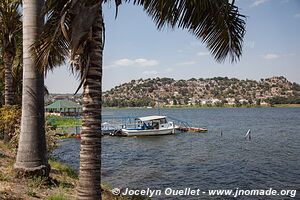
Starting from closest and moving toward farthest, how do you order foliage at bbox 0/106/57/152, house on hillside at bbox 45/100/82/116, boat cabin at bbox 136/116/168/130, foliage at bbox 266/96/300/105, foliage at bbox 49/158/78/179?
1. foliage at bbox 49/158/78/179
2. foliage at bbox 0/106/57/152
3. boat cabin at bbox 136/116/168/130
4. house on hillside at bbox 45/100/82/116
5. foliage at bbox 266/96/300/105

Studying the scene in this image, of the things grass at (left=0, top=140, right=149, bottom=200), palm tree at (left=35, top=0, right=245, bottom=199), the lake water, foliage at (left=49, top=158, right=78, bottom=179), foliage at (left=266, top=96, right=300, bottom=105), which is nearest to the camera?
palm tree at (left=35, top=0, right=245, bottom=199)

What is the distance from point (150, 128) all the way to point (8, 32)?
1392 inches

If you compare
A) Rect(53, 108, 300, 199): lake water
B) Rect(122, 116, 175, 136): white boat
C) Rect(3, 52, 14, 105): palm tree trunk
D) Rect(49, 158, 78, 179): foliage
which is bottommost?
Rect(53, 108, 300, 199): lake water

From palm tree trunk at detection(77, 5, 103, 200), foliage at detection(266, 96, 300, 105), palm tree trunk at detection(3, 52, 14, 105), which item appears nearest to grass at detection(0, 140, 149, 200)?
palm tree trunk at detection(77, 5, 103, 200)

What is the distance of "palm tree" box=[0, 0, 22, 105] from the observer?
14.4 m

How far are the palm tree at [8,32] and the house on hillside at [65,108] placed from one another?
159 ft

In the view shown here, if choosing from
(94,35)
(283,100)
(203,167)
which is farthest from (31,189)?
(283,100)

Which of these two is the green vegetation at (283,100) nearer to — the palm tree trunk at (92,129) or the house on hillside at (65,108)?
the house on hillside at (65,108)

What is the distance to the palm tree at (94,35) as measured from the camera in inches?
203

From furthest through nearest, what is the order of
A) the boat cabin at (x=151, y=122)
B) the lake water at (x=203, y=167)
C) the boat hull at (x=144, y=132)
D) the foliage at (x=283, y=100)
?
the foliage at (x=283, y=100) → the boat cabin at (x=151, y=122) → the boat hull at (x=144, y=132) → the lake water at (x=203, y=167)

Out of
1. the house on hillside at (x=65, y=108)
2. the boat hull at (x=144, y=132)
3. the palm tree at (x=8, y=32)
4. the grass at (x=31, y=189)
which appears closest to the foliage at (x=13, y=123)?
the palm tree at (x=8, y=32)

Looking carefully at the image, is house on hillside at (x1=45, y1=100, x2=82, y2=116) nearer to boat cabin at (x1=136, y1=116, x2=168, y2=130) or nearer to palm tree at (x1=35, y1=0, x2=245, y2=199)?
boat cabin at (x1=136, y1=116, x2=168, y2=130)

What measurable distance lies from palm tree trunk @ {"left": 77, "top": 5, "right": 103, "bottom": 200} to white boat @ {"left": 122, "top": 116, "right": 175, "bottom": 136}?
42.1 metres

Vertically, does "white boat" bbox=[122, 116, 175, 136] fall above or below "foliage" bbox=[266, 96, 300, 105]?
below
